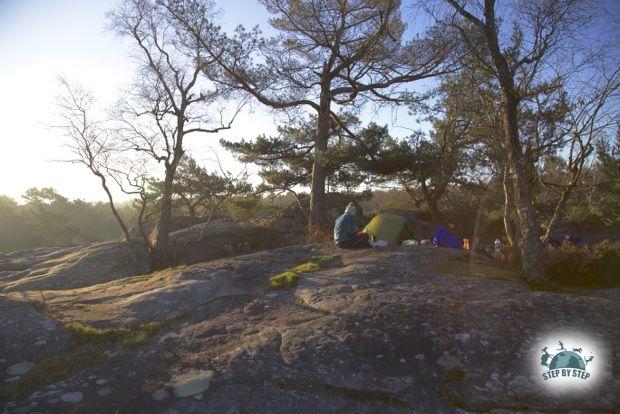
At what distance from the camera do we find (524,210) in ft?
21.9

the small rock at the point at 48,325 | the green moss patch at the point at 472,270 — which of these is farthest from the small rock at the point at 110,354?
the green moss patch at the point at 472,270

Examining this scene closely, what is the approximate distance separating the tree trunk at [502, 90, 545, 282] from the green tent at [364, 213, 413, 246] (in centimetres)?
651

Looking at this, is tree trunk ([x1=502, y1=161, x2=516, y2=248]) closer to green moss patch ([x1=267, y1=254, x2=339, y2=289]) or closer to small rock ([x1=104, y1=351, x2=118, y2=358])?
green moss patch ([x1=267, y1=254, x2=339, y2=289])

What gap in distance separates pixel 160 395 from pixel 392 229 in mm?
11165

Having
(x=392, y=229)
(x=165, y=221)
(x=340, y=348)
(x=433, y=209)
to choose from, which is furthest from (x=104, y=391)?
(x=433, y=209)

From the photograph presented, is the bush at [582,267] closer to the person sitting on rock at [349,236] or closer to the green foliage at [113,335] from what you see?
the person sitting on rock at [349,236]

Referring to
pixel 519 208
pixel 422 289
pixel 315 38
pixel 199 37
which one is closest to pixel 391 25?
pixel 315 38

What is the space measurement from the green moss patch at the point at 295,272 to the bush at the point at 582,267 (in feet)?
15.3

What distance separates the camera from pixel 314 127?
15.3 m

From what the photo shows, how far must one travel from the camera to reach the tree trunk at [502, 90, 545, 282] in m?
6.34

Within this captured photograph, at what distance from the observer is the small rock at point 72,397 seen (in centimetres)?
310

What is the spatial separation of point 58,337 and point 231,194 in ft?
40.7

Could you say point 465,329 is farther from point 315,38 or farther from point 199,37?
point 199,37

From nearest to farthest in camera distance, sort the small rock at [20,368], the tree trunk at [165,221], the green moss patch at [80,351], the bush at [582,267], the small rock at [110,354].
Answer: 1. the green moss patch at [80,351]
2. the small rock at [20,368]
3. the small rock at [110,354]
4. the bush at [582,267]
5. the tree trunk at [165,221]
